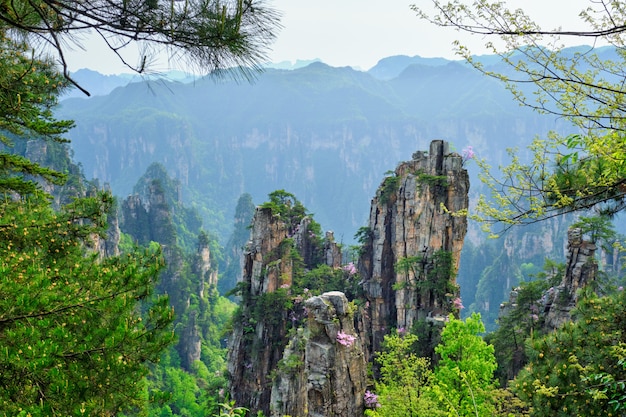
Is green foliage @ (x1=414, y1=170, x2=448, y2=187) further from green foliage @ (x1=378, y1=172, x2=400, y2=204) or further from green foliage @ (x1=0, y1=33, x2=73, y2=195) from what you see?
green foliage @ (x1=0, y1=33, x2=73, y2=195)

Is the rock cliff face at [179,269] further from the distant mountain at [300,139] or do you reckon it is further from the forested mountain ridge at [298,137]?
the forested mountain ridge at [298,137]

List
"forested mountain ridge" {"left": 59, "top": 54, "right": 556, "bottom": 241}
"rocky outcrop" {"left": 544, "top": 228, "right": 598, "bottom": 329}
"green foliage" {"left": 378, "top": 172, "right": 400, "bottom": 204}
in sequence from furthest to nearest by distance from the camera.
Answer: "forested mountain ridge" {"left": 59, "top": 54, "right": 556, "bottom": 241}
"green foliage" {"left": 378, "top": 172, "right": 400, "bottom": 204}
"rocky outcrop" {"left": 544, "top": 228, "right": 598, "bottom": 329}

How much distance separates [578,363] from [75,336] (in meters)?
6.83

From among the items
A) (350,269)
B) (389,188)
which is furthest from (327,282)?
(389,188)

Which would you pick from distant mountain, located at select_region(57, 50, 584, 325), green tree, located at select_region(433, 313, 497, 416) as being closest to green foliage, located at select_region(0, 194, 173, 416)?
green tree, located at select_region(433, 313, 497, 416)

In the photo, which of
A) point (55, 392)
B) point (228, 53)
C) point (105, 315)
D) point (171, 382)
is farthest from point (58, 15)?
point (171, 382)

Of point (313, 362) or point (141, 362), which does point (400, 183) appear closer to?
point (313, 362)

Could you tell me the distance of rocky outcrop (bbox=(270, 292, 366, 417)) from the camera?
12.4 metres

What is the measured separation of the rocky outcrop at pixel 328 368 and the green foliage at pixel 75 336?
7660 millimetres

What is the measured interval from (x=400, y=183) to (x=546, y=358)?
1662 centimetres

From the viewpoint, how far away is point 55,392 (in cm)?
437

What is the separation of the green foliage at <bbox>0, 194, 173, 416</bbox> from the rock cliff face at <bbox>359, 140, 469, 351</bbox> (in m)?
15.4

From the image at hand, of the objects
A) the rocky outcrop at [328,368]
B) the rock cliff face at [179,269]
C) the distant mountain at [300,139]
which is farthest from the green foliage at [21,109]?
the distant mountain at [300,139]

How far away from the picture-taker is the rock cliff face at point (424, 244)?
20547 millimetres
